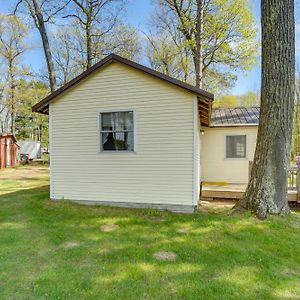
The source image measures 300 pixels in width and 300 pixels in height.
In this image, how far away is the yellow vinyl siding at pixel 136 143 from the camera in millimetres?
6945

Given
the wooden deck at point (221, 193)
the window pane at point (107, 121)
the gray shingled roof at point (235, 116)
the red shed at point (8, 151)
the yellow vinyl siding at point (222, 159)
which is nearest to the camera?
the window pane at point (107, 121)

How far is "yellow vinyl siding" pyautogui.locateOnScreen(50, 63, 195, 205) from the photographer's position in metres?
6.95

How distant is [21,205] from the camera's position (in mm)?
7797

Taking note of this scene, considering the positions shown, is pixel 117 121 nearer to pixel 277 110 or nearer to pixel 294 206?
pixel 277 110

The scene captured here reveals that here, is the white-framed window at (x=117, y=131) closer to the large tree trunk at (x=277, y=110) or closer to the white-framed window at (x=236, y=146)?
the large tree trunk at (x=277, y=110)

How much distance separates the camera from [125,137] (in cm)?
745

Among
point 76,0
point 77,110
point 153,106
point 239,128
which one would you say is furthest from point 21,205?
point 76,0

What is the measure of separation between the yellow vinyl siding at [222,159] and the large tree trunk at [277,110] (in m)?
4.89

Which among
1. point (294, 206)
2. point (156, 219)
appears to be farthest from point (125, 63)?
point (294, 206)

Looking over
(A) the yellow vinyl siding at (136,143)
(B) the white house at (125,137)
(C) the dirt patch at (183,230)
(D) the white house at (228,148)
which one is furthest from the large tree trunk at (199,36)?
(C) the dirt patch at (183,230)

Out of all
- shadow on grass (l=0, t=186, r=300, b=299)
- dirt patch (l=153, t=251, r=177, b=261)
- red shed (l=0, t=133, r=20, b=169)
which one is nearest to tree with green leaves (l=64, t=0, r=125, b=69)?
red shed (l=0, t=133, r=20, b=169)

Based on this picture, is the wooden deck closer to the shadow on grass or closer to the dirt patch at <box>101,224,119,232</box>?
the shadow on grass

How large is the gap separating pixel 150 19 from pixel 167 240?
18.9m

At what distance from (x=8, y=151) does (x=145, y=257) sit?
69.2 ft
